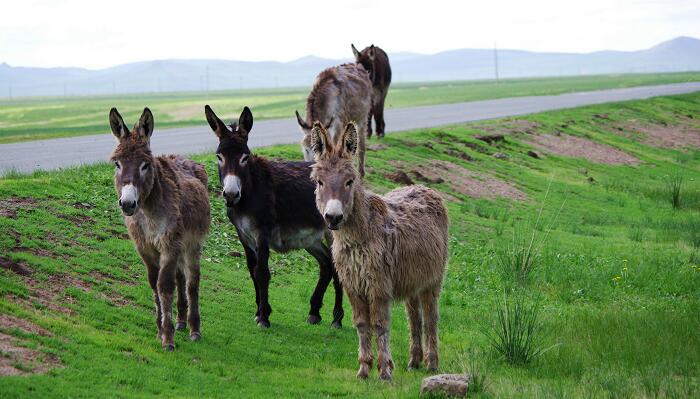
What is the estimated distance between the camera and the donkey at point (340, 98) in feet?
53.7

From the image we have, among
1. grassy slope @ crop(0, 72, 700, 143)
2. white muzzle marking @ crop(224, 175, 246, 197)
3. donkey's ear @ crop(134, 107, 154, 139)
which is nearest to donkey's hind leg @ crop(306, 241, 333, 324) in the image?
white muzzle marking @ crop(224, 175, 246, 197)

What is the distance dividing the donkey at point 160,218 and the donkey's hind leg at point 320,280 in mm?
2029

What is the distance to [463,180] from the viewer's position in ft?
78.0

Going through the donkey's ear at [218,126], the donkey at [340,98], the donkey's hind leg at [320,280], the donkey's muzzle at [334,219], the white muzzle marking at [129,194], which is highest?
the donkey at [340,98]

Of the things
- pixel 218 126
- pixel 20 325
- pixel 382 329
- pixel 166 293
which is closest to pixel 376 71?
pixel 218 126

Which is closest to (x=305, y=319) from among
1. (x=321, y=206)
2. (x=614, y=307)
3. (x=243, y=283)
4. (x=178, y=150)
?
(x=243, y=283)

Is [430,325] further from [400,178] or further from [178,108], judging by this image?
[178,108]

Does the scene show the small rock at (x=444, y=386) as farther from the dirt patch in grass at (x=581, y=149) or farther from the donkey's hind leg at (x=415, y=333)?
the dirt patch in grass at (x=581, y=149)

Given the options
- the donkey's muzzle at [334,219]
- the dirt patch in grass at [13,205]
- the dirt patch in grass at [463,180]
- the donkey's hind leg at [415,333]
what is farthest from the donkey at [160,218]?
the dirt patch in grass at [463,180]

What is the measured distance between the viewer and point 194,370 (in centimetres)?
890

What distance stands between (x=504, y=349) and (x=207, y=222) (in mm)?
3821

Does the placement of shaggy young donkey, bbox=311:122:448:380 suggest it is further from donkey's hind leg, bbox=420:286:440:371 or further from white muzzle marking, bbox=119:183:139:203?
white muzzle marking, bbox=119:183:139:203

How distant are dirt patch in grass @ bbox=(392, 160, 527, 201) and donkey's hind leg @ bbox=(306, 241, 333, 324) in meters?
9.93

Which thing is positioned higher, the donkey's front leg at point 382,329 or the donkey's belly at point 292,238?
the donkey's belly at point 292,238
